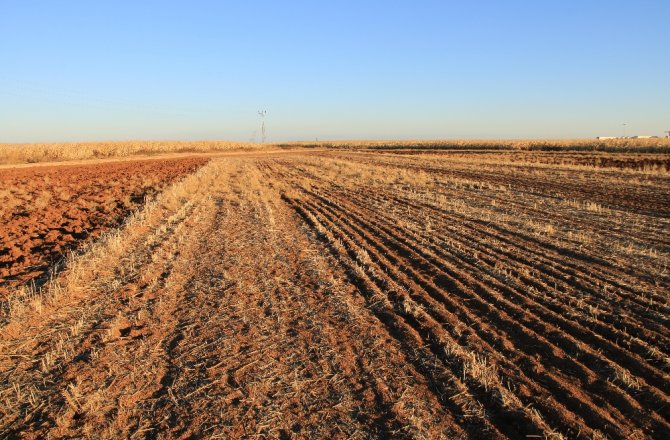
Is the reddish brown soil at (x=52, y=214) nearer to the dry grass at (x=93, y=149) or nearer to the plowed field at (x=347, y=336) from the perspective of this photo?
the plowed field at (x=347, y=336)

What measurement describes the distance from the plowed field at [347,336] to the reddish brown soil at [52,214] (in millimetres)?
1311

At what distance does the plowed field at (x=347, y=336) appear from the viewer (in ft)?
12.6

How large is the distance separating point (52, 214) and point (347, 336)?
39.0 ft

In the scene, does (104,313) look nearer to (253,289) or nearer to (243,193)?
(253,289)

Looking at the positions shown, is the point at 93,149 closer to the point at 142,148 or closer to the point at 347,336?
the point at 142,148

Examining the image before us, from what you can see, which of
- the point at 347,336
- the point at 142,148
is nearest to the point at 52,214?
the point at 347,336

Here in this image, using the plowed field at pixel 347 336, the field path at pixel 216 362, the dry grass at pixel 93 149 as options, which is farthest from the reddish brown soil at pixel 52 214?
the dry grass at pixel 93 149

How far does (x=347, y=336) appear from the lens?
537 cm

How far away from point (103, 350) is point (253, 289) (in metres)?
2.39

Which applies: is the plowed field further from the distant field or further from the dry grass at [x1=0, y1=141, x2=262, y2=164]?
the distant field

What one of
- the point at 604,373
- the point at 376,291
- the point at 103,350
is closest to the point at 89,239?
the point at 103,350

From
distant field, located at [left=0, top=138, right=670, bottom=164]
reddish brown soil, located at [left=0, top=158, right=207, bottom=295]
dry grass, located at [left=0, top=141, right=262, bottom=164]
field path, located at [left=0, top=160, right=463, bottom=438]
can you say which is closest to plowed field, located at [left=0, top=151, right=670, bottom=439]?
field path, located at [left=0, top=160, right=463, bottom=438]

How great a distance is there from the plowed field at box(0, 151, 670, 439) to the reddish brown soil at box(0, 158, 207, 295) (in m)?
1.31

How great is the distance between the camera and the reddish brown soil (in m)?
9.06
